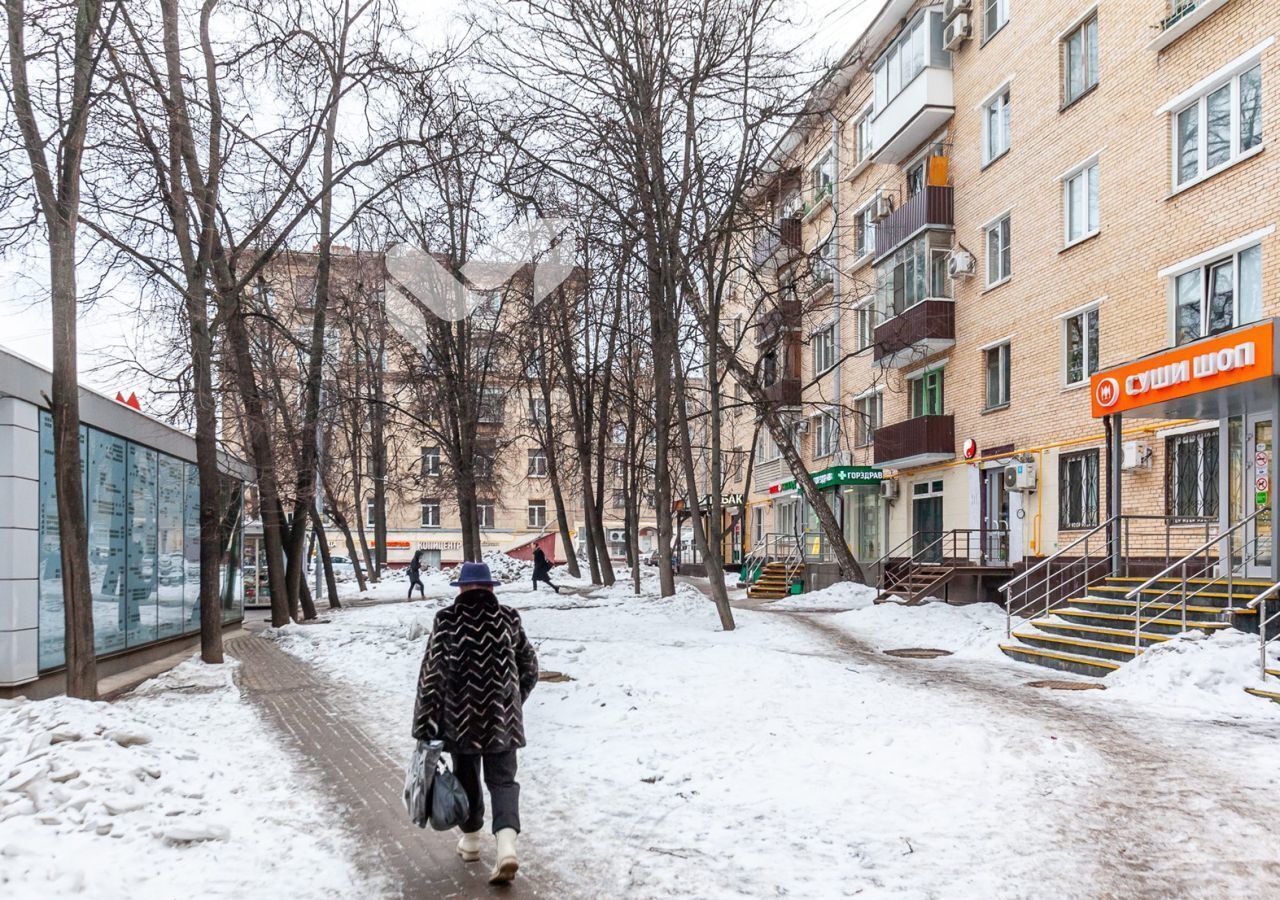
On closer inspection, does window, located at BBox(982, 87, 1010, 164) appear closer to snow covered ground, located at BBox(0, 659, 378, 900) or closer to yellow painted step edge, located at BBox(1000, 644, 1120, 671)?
yellow painted step edge, located at BBox(1000, 644, 1120, 671)

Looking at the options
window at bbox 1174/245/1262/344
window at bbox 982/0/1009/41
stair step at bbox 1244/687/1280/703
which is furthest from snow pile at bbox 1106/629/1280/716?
window at bbox 982/0/1009/41

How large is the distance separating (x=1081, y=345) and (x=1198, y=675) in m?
11.7

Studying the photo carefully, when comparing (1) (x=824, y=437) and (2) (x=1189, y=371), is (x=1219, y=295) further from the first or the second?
(1) (x=824, y=437)

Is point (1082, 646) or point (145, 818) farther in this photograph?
point (1082, 646)

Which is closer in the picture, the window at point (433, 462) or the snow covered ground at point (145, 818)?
the snow covered ground at point (145, 818)

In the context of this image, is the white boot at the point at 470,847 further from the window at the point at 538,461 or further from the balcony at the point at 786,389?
the balcony at the point at 786,389

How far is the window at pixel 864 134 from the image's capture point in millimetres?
30781

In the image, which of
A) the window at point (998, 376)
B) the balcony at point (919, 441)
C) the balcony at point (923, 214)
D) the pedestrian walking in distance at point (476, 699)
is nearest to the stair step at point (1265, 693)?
the pedestrian walking in distance at point (476, 699)

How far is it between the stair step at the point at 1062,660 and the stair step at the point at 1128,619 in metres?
0.61

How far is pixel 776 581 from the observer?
1208 inches

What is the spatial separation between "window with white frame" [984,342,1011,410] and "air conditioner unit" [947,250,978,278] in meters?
1.91

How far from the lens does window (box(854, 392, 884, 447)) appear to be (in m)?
31.1

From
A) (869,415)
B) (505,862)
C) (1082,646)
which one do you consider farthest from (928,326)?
(505,862)

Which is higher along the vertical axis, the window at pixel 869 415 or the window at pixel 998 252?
the window at pixel 998 252
